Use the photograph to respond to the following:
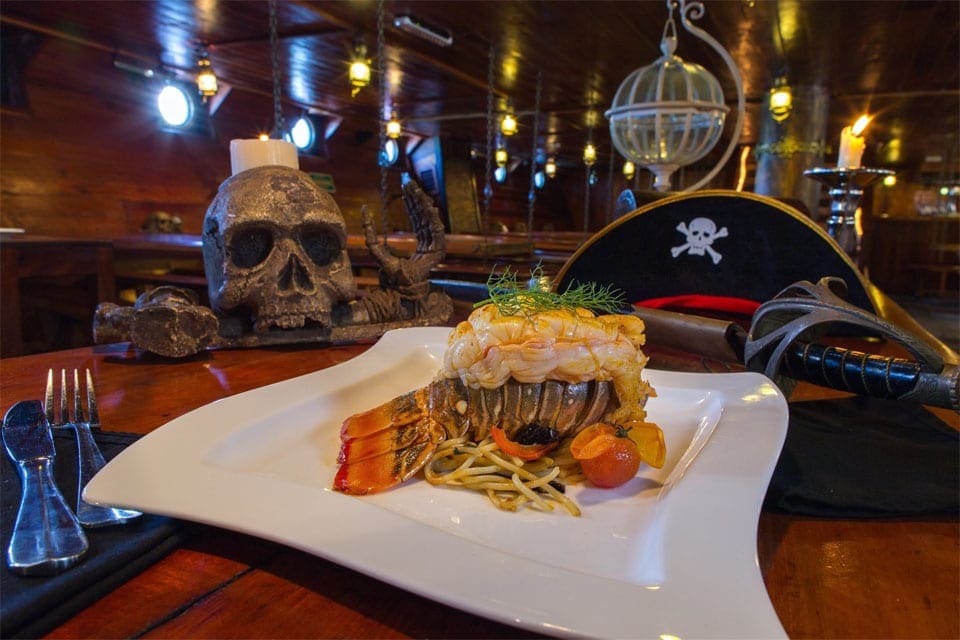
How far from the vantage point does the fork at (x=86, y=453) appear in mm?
613

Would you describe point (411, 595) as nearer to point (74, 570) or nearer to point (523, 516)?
point (523, 516)

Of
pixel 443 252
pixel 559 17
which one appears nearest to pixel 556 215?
pixel 559 17

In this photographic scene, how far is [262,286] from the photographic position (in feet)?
4.84

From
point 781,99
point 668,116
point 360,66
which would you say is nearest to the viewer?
point 668,116

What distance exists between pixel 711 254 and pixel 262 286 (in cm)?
124

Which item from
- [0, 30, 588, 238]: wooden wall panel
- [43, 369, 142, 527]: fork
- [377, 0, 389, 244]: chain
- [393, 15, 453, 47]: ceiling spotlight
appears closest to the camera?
[43, 369, 142, 527]: fork

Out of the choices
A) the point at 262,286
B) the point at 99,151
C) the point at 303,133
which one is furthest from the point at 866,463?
the point at 303,133

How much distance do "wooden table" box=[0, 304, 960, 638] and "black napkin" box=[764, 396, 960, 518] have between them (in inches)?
0.9

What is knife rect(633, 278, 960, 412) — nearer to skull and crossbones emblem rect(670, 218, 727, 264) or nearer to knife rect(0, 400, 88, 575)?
skull and crossbones emblem rect(670, 218, 727, 264)

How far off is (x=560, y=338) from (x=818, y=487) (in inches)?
16.2

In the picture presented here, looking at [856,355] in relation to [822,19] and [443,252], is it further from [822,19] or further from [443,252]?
[822,19]

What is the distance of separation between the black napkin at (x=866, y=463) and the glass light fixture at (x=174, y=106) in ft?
27.8

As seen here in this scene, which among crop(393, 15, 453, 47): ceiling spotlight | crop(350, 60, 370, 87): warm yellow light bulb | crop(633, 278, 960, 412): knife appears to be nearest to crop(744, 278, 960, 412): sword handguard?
crop(633, 278, 960, 412): knife

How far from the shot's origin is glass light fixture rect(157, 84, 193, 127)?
7.48 m
